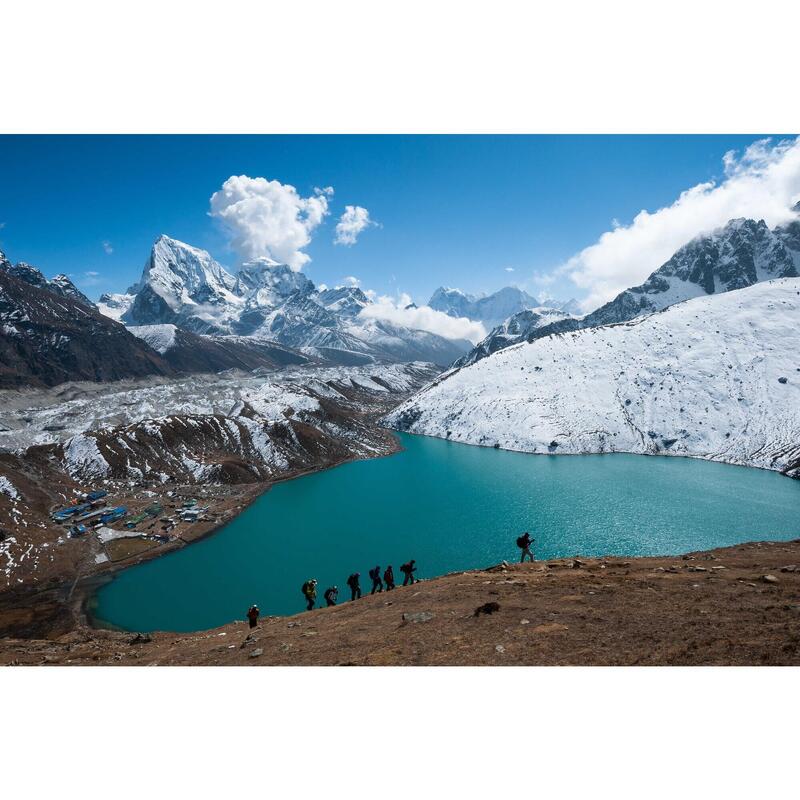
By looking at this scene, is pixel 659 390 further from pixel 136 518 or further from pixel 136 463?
pixel 136 463

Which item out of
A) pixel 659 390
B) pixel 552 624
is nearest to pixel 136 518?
pixel 552 624

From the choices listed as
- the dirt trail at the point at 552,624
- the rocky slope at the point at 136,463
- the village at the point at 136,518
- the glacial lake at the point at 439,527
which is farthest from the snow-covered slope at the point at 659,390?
the dirt trail at the point at 552,624

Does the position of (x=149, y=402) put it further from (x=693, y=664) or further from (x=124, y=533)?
(x=693, y=664)

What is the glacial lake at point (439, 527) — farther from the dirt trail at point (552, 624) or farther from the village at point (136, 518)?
the dirt trail at point (552, 624)

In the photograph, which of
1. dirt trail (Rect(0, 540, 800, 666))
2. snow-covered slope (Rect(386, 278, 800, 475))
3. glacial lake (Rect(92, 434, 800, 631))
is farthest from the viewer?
snow-covered slope (Rect(386, 278, 800, 475))

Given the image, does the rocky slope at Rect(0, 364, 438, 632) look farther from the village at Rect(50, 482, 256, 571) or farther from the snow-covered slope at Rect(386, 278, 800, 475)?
the snow-covered slope at Rect(386, 278, 800, 475)

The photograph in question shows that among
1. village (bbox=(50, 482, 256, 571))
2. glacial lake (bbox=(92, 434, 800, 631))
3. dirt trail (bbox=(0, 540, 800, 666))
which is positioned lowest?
glacial lake (bbox=(92, 434, 800, 631))

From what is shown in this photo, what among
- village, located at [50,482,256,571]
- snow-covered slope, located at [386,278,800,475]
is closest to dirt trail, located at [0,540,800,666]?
village, located at [50,482,256,571]
